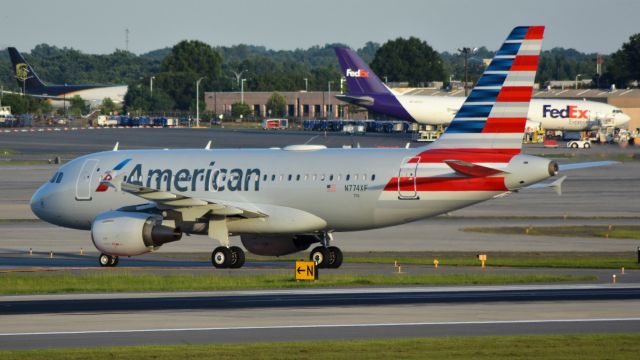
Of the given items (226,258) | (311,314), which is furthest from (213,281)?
(311,314)

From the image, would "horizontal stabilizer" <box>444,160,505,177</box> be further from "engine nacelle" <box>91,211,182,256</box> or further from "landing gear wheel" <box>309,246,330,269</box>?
"engine nacelle" <box>91,211,182,256</box>

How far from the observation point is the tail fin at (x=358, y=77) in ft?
420

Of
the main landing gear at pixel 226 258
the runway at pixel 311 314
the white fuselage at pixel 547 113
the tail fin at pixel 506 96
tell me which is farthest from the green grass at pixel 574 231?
the white fuselage at pixel 547 113

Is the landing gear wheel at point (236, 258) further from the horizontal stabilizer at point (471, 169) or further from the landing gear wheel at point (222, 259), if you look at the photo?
the horizontal stabilizer at point (471, 169)

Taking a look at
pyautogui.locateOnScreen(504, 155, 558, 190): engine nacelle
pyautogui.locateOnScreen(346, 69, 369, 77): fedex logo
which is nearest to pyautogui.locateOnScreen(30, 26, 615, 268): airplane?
pyautogui.locateOnScreen(504, 155, 558, 190): engine nacelle

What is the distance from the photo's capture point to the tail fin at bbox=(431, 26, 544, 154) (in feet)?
130

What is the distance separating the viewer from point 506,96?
1560 inches

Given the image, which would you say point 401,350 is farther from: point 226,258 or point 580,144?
point 580,144

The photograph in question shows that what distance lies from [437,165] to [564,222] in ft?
73.9

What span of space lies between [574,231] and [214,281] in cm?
2400

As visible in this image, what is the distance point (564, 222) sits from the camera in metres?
60.6

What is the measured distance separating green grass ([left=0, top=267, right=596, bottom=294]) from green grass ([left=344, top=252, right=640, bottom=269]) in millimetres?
4368

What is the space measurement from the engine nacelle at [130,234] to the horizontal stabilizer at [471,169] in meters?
10.1

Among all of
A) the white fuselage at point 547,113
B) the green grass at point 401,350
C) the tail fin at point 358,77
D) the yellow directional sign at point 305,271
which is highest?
the tail fin at point 358,77
